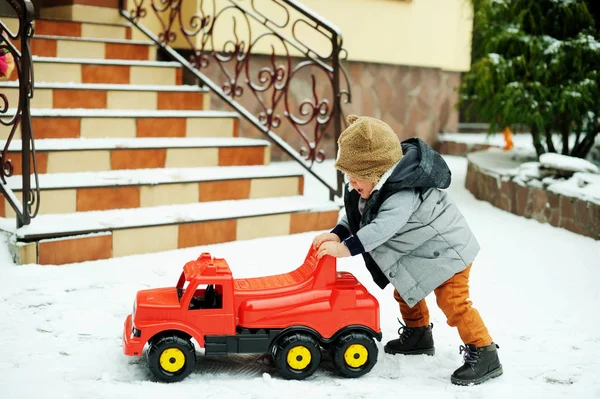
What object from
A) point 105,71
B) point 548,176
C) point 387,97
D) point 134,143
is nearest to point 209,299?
point 134,143

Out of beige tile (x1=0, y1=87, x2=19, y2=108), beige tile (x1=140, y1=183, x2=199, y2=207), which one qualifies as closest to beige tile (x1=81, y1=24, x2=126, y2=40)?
beige tile (x1=0, y1=87, x2=19, y2=108)

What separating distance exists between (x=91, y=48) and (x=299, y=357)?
12.9 ft

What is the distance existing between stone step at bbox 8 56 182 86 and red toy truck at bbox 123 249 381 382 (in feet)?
10.3

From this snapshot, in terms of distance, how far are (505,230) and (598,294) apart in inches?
54.8

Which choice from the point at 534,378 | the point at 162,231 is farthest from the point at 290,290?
the point at 162,231

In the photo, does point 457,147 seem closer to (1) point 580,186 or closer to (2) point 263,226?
(1) point 580,186

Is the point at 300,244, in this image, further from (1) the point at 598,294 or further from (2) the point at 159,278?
(1) the point at 598,294

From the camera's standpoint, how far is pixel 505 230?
5125 millimetres

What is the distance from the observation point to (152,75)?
18.6 ft

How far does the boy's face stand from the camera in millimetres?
2641

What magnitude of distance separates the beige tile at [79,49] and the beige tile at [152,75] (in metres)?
0.36

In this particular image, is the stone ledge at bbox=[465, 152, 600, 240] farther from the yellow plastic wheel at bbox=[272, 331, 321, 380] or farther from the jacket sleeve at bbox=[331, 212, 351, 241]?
the yellow plastic wheel at bbox=[272, 331, 321, 380]

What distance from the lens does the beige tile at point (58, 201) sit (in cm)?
404

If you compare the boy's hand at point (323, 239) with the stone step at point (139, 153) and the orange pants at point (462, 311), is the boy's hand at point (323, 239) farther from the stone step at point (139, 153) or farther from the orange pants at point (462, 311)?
the stone step at point (139, 153)
